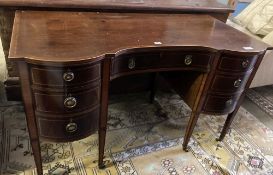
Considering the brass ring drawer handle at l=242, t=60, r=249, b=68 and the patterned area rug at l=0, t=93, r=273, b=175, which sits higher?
the brass ring drawer handle at l=242, t=60, r=249, b=68

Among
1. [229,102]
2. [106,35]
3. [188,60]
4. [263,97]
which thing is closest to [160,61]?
[188,60]

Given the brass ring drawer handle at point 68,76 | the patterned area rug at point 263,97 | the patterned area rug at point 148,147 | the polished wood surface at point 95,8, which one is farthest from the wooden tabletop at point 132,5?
the patterned area rug at point 263,97

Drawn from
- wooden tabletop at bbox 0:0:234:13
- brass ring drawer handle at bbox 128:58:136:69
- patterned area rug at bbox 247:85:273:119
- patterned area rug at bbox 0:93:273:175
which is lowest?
patterned area rug at bbox 0:93:273:175

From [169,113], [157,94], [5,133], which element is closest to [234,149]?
[169,113]

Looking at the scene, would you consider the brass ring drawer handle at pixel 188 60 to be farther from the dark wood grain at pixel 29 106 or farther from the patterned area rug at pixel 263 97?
the patterned area rug at pixel 263 97

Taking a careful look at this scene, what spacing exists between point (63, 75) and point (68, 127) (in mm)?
252

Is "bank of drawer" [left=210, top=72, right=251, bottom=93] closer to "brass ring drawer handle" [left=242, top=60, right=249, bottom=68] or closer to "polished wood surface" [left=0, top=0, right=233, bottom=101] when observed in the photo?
"brass ring drawer handle" [left=242, top=60, right=249, bottom=68]

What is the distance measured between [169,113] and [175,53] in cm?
78

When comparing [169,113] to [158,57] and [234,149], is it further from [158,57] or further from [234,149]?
[158,57]

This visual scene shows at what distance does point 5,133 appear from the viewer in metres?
1.46

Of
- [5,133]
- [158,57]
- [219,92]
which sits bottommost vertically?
[5,133]

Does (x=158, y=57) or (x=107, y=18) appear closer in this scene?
(x=158, y=57)

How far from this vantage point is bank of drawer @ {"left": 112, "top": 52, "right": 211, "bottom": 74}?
106 cm

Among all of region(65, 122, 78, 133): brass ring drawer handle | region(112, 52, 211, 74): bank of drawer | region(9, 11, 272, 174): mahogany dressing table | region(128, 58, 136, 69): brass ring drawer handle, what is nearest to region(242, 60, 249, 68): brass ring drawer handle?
region(9, 11, 272, 174): mahogany dressing table
